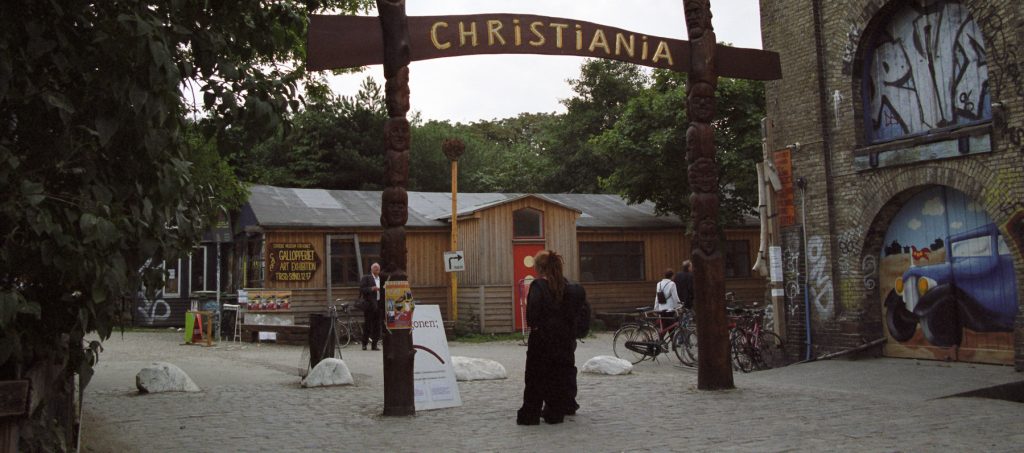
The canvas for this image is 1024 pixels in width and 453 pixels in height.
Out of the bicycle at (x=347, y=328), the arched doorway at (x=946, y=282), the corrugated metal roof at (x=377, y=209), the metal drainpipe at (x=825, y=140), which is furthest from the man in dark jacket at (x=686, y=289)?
the corrugated metal roof at (x=377, y=209)

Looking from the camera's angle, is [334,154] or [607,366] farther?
[334,154]

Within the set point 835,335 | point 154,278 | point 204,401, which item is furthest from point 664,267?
point 154,278

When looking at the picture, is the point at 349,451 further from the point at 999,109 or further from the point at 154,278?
the point at 999,109

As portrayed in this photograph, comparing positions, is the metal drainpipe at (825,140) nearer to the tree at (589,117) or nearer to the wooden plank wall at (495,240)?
the wooden plank wall at (495,240)

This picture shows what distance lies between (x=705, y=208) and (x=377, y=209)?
18338mm

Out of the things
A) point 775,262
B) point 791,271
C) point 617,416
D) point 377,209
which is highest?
point 377,209

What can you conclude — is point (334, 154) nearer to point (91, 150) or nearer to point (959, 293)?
point (959, 293)

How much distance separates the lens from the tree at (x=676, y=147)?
29.6m

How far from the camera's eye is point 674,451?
23.6ft

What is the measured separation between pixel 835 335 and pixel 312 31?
10089 millimetres

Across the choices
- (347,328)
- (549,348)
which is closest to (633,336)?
(347,328)

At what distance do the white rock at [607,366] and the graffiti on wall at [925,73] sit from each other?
18.1ft

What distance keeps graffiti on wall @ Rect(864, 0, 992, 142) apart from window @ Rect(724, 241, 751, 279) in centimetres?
1782

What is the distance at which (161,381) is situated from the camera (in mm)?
12055
